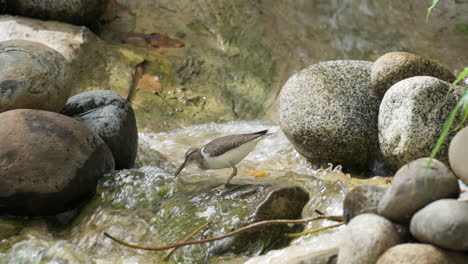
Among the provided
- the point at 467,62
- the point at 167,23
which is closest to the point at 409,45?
the point at 467,62

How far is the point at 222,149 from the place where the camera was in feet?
15.5

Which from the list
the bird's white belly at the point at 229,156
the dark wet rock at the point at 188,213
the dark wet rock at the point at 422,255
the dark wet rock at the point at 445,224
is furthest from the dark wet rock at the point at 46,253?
the dark wet rock at the point at 445,224

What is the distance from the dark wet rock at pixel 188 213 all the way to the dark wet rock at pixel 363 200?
1083 mm

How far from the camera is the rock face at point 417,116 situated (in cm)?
526

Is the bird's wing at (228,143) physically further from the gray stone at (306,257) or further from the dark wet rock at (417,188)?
the dark wet rock at (417,188)

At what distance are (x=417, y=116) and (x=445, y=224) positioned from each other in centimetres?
267

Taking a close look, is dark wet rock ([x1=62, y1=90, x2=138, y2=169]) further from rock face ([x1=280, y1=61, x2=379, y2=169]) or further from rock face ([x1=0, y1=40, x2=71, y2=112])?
rock face ([x1=280, y1=61, x2=379, y2=169])

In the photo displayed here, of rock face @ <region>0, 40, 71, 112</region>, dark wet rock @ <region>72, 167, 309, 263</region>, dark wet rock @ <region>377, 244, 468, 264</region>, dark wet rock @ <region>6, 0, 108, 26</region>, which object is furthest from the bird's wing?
dark wet rock @ <region>6, 0, 108, 26</region>

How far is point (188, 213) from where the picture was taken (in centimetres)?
456

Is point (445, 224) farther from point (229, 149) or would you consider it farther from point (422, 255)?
point (229, 149)

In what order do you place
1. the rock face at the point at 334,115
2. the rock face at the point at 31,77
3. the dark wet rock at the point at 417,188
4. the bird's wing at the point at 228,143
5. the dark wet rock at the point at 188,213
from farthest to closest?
the rock face at the point at 334,115, the rock face at the point at 31,77, the bird's wing at the point at 228,143, the dark wet rock at the point at 188,213, the dark wet rock at the point at 417,188

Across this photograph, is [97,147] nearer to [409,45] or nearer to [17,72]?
[17,72]

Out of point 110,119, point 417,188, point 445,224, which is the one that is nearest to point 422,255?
point 445,224

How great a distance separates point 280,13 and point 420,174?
7441 mm
